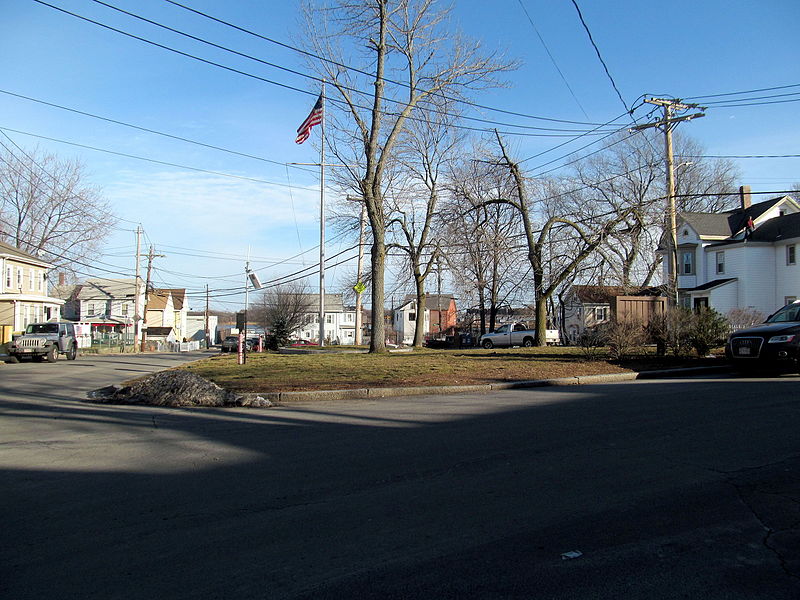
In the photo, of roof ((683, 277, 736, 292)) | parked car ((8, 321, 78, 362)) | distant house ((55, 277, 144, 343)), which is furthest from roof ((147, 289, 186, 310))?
roof ((683, 277, 736, 292))

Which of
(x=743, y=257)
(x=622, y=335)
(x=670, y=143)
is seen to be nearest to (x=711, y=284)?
(x=743, y=257)

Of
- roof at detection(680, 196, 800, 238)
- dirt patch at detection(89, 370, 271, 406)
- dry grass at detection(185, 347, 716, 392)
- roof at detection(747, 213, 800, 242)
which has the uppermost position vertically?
roof at detection(680, 196, 800, 238)

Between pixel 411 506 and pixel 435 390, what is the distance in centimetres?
757

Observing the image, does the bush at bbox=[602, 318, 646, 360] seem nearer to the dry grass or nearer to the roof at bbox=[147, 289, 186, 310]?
the dry grass

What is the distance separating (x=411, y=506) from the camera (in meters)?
5.28

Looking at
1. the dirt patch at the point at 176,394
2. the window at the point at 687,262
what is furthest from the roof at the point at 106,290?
the dirt patch at the point at 176,394

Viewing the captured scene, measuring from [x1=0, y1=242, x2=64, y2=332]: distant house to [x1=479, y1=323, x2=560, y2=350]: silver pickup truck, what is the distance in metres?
31.6

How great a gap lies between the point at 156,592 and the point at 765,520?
465 cm

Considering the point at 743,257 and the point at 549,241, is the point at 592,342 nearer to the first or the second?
the point at 549,241

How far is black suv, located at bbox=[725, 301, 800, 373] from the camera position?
543 inches

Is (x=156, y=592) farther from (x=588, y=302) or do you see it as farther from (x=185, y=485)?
(x=588, y=302)

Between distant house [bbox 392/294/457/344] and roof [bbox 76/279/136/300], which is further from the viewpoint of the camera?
distant house [bbox 392/294/457/344]

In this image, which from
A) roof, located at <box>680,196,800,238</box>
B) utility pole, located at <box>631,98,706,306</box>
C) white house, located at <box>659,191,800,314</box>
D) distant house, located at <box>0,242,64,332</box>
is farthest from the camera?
roof, located at <box>680,196,800,238</box>

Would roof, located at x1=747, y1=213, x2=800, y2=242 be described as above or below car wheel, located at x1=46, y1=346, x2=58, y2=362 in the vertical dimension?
above
